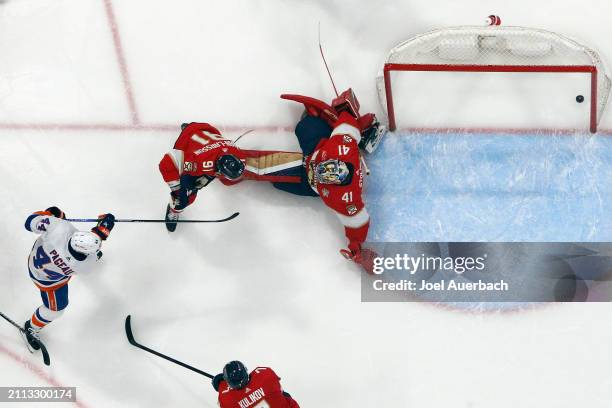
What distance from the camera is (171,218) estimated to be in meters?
6.14

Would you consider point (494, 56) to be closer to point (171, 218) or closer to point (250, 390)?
point (171, 218)

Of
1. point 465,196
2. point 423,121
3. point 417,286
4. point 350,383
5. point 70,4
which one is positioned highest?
point 70,4

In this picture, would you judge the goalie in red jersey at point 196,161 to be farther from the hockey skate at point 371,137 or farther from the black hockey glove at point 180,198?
the hockey skate at point 371,137

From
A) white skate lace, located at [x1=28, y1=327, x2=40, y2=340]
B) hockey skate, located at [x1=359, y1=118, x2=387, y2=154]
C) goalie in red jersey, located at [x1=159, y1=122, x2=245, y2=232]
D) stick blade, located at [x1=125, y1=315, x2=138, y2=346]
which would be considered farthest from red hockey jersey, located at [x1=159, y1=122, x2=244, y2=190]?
white skate lace, located at [x1=28, y1=327, x2=40, y2=340]

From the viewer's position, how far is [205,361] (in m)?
6.08

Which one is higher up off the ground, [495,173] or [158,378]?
[495,173]

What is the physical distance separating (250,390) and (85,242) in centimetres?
130

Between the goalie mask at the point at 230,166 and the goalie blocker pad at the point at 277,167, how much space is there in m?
0.53

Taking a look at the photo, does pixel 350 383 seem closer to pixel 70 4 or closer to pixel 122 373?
pixel 122 373

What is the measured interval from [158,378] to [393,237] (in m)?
1.86

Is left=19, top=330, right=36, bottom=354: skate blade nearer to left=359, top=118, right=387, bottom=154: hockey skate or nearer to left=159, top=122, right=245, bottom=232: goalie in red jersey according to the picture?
left=159, top=122, right=245, bottom=232: goalie in red jersey

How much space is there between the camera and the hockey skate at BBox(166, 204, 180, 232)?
20.0ft

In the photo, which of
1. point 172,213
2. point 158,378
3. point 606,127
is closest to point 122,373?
point 158,378

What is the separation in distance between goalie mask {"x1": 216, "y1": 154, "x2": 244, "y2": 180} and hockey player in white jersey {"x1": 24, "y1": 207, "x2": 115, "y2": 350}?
2.53 ft
